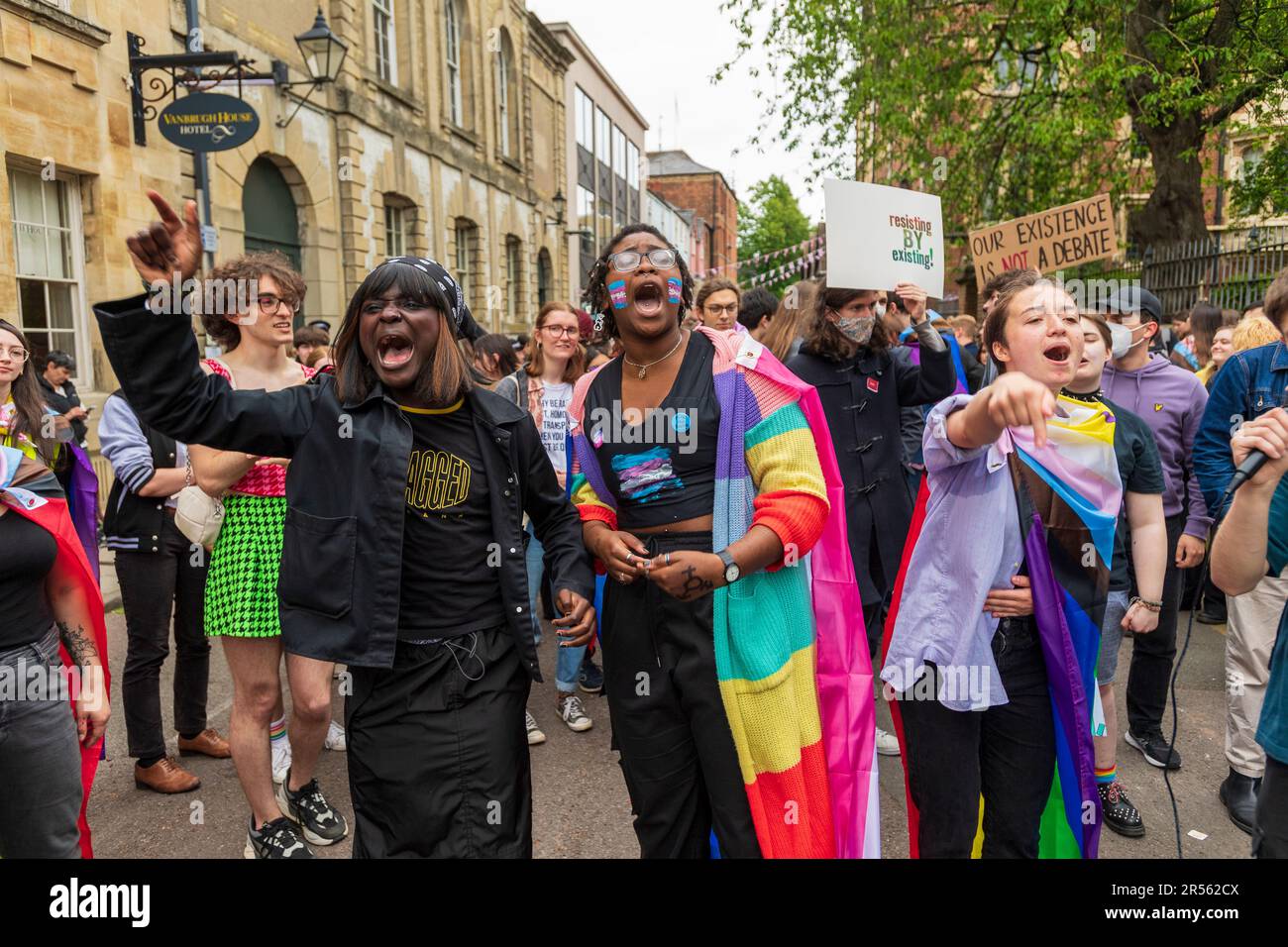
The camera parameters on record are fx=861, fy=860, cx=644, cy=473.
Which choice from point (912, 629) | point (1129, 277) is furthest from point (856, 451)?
point (1129, 277)

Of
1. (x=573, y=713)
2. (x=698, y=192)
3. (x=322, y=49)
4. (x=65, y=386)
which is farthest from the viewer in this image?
(x=698, y=192)

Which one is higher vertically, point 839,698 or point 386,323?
point 386,323

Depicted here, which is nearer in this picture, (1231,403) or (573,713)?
(1231,403)

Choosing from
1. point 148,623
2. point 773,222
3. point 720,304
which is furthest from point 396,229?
point 773,222

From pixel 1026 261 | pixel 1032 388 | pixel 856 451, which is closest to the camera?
pixel 1032 388

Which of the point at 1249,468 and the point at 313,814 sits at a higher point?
the point at 1249,468

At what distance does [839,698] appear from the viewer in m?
2.52

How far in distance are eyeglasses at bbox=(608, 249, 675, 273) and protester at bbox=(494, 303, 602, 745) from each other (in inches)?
96.1

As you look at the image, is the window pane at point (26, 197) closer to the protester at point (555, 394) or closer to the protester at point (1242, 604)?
the protester at point (555, 394)

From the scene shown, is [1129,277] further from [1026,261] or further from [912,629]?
[912,629]

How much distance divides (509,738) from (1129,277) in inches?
555

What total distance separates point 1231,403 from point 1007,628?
2.07 meters

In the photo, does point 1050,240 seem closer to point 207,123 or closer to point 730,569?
point 730,569

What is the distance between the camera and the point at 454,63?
21250mm
